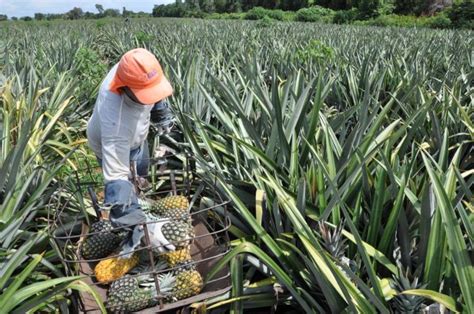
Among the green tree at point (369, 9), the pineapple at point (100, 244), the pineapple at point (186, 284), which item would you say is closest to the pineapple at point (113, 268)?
the pineapple at point (100, 244)

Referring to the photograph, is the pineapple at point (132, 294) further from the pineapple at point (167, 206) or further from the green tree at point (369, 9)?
the green tree at point (369, 9)

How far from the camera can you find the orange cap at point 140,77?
1.88 meters

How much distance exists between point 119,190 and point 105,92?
1.49 feet

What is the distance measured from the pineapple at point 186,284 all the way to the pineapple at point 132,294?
0.03m

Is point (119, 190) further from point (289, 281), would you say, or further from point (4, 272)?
point (289, 281)

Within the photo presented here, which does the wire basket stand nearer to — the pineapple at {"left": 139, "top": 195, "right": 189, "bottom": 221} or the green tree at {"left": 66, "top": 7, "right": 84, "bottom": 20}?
the pineapple at {"left": 139, "top": 195, "right": 189, "bottom": 221}

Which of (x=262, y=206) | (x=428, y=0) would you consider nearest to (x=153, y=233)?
(x=262, y=206)

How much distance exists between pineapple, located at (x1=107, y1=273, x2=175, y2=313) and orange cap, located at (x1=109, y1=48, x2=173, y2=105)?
0.74 metres

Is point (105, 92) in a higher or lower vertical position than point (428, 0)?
lower

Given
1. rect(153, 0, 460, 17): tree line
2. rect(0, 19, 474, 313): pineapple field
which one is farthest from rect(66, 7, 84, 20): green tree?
rect(0, 19, 474, 313): pineapple field

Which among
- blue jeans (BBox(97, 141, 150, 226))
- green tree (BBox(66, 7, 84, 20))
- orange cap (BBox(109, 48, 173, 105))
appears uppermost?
green tree (BBox(66, 7, 84, 20))

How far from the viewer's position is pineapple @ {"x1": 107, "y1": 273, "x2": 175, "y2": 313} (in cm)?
167

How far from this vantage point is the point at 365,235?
1.71m

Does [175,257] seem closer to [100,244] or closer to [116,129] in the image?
[100,244]
